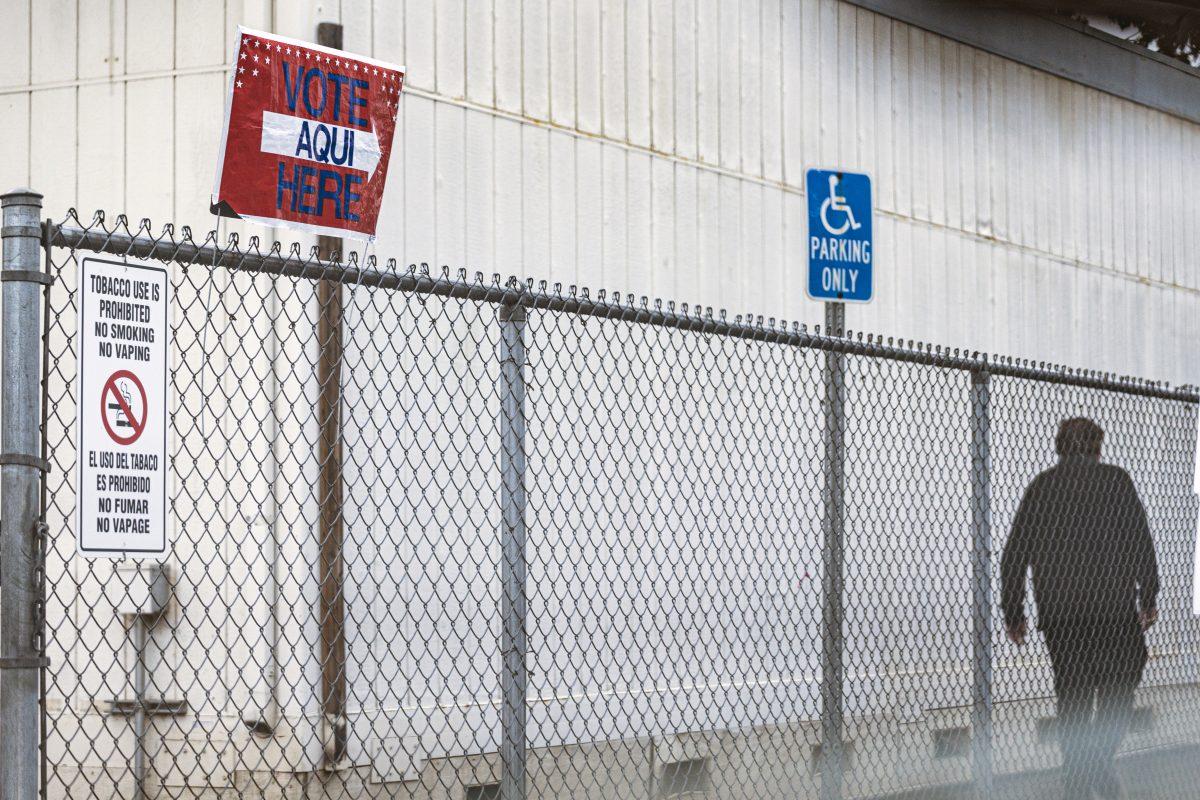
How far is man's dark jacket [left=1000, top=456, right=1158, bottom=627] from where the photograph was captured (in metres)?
6.88

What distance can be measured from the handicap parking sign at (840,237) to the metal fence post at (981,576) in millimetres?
723

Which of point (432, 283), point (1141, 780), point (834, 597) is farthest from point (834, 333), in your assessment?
point (1141, 780)

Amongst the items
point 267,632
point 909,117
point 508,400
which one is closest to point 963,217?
point 909,117

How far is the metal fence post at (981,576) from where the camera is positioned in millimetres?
5934

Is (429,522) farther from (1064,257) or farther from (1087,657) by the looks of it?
(1064,257)

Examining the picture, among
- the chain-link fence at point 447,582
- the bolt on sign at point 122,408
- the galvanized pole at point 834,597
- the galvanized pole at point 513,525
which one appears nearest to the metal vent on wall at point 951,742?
the chain-link fence at point 447,582

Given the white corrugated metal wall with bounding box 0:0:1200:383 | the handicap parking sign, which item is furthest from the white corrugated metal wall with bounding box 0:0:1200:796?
the handicap parking sign

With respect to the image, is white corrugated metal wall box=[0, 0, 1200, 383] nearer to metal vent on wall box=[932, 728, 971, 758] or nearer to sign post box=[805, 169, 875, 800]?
sign post box=[805, 169, 875, 800]

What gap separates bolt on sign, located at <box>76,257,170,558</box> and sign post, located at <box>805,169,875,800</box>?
2617 mm

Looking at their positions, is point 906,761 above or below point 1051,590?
below

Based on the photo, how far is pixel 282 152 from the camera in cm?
397

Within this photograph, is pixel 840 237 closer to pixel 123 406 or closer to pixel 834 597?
pixel 834 597

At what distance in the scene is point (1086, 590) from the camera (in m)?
6.90

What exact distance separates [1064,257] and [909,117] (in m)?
2.07
